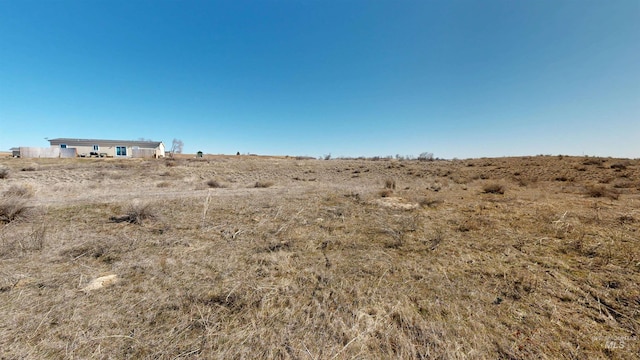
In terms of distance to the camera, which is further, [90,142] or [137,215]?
[90,142]

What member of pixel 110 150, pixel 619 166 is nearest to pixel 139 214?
pixel 619 166

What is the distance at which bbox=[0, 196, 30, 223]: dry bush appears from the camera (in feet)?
17.1

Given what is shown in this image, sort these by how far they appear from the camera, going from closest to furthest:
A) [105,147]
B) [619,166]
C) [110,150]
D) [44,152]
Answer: [619,166]
[44,152]
[110,150]
[105,147]

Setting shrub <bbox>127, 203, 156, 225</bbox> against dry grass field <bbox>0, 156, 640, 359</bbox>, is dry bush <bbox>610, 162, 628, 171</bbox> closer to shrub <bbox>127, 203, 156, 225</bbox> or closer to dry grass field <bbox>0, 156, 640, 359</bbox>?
dry grass field <bbox>0, 156, 640, 359</bbox>

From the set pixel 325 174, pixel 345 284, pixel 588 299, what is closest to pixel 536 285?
pixel 588 299

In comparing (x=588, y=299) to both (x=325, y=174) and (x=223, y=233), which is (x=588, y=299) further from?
(x=325, y=174)

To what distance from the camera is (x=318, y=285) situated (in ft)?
9.95

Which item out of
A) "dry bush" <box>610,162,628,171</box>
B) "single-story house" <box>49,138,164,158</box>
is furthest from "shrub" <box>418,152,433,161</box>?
"single-story house" <box>49,138,164,158</box>

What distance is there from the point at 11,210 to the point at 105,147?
41715mm

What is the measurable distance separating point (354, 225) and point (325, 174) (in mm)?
17149

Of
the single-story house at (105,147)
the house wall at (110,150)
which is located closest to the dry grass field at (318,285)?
the house wall at (110,150)

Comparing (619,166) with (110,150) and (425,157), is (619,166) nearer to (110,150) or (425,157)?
(425,157)

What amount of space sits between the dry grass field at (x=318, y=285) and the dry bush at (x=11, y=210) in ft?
0.11

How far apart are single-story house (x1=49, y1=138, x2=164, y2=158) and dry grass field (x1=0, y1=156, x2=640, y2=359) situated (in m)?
39.0
